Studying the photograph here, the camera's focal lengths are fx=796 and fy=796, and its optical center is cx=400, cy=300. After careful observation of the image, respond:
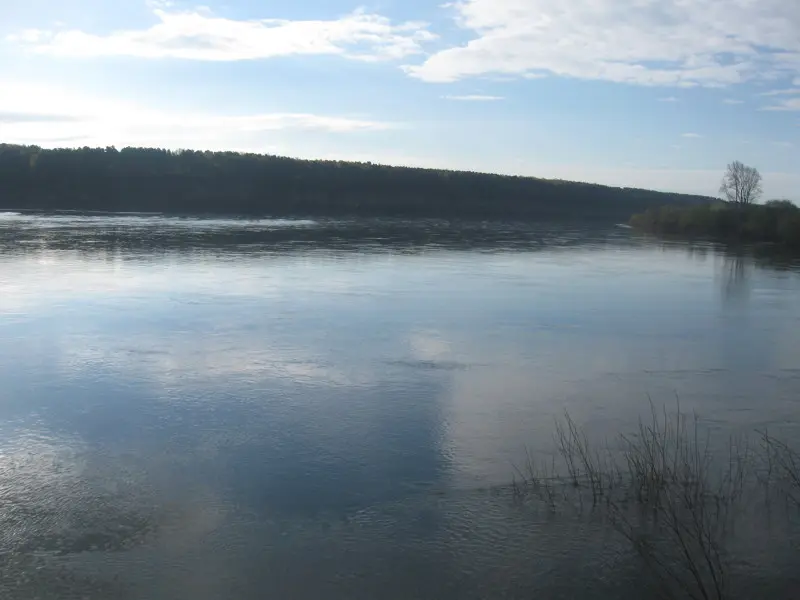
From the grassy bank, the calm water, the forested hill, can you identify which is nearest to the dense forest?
the calm water

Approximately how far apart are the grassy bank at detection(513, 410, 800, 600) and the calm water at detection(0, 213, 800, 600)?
17 cm

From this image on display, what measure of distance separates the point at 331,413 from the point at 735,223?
25379 millimetres

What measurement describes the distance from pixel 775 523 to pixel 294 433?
299 cm

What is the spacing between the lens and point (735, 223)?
1096 inches

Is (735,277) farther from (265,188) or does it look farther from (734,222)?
(265,188)

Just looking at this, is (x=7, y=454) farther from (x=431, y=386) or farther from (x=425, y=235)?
(x=425, y=235)

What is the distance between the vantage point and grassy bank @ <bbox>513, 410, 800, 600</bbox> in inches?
151

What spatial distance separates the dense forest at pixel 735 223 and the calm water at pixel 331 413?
39.9 ft

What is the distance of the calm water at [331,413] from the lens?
3.78 metres

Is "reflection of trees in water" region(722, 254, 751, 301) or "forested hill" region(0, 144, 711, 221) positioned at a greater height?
"forested hill" region(0, 144, 711, 221)

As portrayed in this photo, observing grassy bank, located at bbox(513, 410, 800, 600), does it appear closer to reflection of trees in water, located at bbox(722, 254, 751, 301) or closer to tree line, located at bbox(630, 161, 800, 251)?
reflection of trees in water, located at bbox(722, 254, 751, 301)

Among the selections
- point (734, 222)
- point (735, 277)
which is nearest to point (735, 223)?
point (734, 222)

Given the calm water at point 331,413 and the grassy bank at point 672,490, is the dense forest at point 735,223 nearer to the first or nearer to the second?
the calm water at point 331,413

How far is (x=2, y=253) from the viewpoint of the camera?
1580 centimetres
